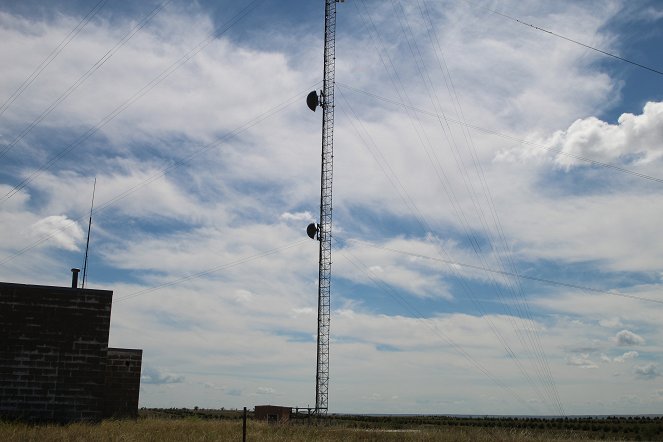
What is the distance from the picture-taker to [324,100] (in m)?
43.3

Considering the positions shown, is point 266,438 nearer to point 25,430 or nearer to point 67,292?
point 25,430

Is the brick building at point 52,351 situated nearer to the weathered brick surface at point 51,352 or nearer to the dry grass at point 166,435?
the weathered brick surface at point 51,352

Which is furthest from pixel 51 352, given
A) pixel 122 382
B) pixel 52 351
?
pixel 122 382

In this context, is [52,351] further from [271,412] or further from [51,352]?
[271,412]

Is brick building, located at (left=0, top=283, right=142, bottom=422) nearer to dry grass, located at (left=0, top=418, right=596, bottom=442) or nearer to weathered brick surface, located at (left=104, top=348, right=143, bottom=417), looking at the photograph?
dry grass, located at (left=0, top=418, right=596, bottom=442)

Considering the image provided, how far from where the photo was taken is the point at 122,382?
3422cm

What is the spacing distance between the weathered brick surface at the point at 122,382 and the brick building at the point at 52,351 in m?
7.09

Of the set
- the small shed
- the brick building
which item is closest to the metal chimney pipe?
the brick building

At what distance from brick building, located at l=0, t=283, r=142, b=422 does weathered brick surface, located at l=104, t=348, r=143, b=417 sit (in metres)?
7.09

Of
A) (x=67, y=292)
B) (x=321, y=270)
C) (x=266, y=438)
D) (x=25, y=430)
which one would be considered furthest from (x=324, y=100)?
(x=25, y=430)

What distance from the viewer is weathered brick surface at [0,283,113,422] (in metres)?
26.1

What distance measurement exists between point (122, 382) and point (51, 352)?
26.9 ft

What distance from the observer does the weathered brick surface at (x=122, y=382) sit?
3375 cm

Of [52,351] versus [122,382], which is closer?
[52,351]
